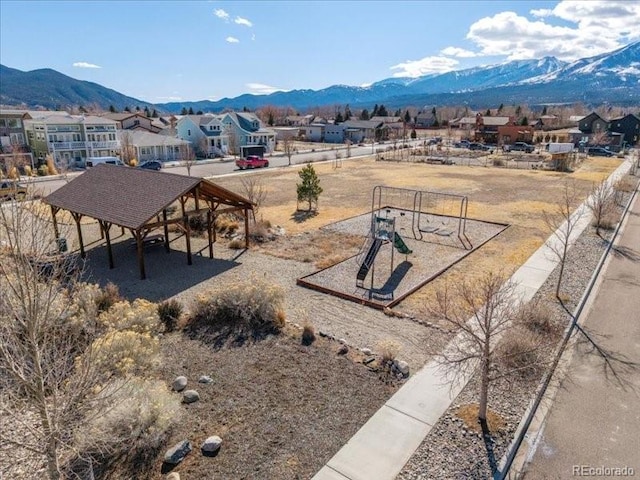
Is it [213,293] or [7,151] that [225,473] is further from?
[7,151]

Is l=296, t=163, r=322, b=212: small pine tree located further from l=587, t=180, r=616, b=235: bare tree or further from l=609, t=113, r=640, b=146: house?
l=609, t=113, r=640, b=146: house

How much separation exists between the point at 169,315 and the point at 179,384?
348cm

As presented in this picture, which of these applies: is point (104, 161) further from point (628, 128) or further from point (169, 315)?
point (628, 128)

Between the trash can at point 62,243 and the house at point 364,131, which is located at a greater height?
the house at point 364,131

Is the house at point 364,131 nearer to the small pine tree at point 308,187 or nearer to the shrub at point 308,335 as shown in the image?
the small pine tree at point 308,187

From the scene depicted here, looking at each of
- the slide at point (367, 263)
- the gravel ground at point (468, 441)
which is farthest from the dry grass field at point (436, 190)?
the gravel ground at point (468, 441)

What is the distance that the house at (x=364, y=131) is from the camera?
306ft

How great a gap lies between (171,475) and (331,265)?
11.7 metres

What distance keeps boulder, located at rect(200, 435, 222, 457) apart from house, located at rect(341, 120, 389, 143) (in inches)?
3471

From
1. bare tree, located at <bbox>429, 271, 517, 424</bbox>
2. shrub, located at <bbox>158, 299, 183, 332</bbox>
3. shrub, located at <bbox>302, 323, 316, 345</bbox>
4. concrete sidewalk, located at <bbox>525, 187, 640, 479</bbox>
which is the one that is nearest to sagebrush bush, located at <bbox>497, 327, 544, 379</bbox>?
bare tree, located at <bbox>429, 271, 517, 424</bbox>

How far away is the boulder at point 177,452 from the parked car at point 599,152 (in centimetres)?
7641

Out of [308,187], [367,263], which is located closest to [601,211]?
[367,263]

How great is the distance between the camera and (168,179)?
1833 centimetres

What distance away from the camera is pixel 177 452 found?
766cm
